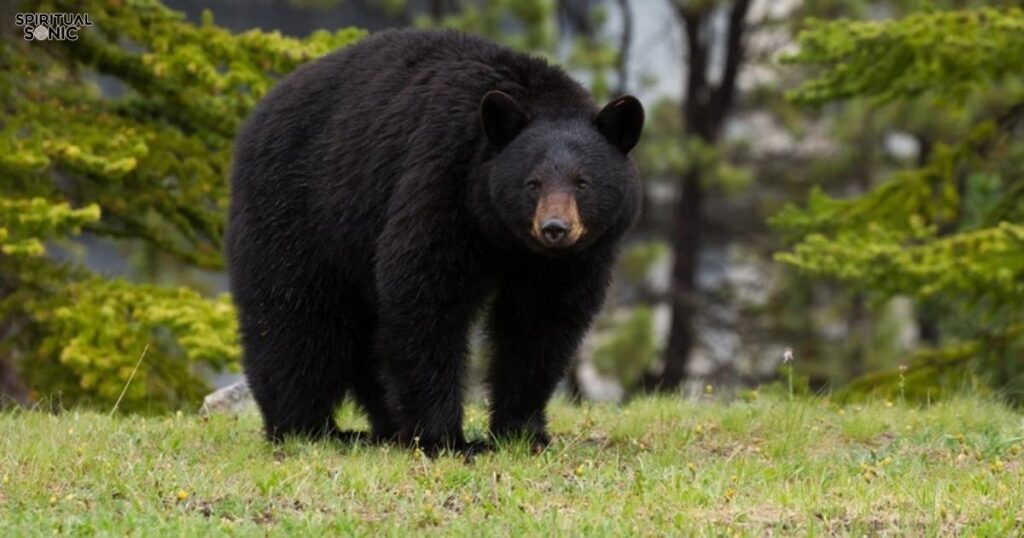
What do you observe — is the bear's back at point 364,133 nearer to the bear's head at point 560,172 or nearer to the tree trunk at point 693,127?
the bear's head at point 560,172

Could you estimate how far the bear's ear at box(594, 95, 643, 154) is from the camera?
748cm

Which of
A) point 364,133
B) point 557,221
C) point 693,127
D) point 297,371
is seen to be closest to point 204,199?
point 297,371

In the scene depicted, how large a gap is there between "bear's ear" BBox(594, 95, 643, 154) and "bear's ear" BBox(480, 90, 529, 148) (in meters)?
0.37

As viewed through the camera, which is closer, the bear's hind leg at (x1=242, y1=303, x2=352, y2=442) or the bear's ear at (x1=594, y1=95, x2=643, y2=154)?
the bear's ear at (x1=594, y1=95, x2=643, y2=154)

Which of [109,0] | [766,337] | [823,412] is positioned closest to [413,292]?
[823,412]

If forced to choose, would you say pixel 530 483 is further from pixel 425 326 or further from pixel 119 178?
pixel 119 178

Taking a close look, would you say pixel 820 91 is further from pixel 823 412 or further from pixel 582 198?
pixel 582 198

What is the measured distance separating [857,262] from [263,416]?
4.91 m

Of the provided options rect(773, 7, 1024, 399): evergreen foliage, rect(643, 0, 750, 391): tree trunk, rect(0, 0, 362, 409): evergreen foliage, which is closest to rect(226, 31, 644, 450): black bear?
rect(0, 0, 362, 409): evergreen foliage

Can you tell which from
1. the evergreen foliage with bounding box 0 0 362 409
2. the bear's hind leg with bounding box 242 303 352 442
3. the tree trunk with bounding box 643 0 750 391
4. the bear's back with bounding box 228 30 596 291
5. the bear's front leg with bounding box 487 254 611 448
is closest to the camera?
the bear's back with bounding box 228 30 596 291

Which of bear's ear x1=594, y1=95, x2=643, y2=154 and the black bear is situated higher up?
bear's ear x1=594, y1=95, x2=643, y2=154

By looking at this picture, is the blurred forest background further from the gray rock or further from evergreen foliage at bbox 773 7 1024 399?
the gray rock

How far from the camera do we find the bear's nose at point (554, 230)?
7.06 metres

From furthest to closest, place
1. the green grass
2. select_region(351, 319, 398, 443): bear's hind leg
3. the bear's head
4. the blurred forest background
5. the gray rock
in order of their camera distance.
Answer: the blurred forest background, the gray rock, select_region(351, 319, 398, 443): bear's hind leg, the bear's head, the green grass
